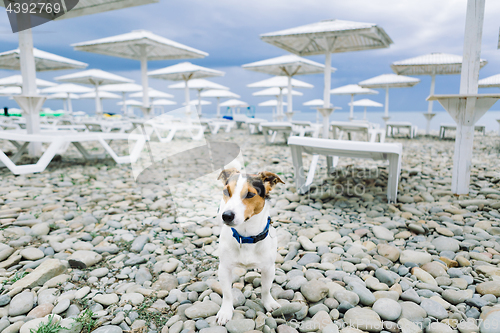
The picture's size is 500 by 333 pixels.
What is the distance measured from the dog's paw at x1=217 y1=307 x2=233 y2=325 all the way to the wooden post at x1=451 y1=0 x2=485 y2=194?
12.5 ft

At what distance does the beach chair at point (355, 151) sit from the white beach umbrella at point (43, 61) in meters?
10.3

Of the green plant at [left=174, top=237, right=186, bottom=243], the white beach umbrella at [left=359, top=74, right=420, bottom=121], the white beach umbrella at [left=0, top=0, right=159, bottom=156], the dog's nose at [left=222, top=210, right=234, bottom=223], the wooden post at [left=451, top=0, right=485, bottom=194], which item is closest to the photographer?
the dog's nose at [left=222, top=210, right=234, bottom=223]

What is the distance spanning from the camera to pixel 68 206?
355cm

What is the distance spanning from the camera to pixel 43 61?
1073cm

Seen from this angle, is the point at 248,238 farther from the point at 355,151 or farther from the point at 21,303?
the point at 355,151

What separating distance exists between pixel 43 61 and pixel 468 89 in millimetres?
13178

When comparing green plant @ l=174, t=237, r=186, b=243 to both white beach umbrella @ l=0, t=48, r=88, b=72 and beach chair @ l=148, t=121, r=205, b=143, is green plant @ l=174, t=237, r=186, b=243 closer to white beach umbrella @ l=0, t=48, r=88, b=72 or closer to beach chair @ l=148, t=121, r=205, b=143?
beach chair @ l=148, t=121, r=205, b=143

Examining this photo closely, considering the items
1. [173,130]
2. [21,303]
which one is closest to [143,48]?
[173,130]

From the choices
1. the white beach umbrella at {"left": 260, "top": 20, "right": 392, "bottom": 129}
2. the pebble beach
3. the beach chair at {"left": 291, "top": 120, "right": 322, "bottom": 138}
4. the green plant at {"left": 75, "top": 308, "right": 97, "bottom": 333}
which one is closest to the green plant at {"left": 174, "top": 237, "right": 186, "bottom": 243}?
the pebble beach

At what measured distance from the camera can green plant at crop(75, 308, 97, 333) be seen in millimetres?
1562

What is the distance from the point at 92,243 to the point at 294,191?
108 inches

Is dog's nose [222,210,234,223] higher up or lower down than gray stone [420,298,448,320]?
higher up

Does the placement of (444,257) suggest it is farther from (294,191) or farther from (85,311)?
(85,311)

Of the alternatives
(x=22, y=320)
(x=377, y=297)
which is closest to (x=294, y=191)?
(x=377, y=297)
